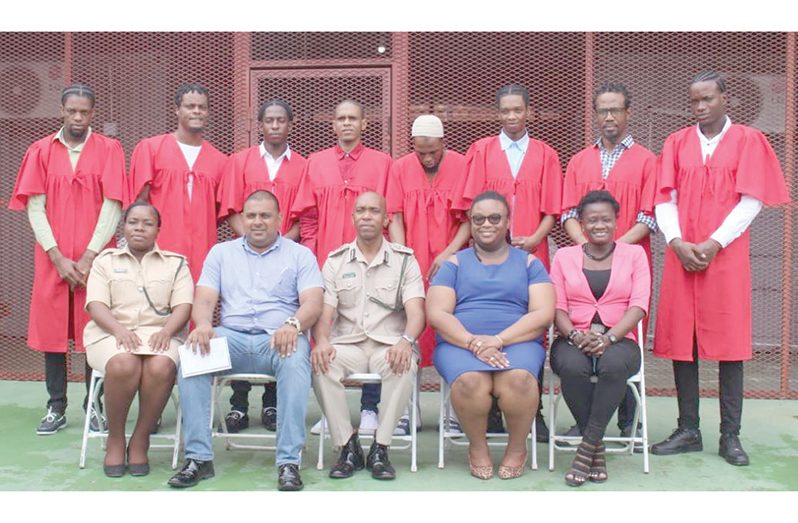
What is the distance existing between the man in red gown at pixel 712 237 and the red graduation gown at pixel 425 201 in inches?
45.3

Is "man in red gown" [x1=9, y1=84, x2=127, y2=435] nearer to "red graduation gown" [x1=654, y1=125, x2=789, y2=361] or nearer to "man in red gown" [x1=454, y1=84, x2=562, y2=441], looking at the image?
"man in red gown" [x1=454, y1=84, x2=562, y2=441]

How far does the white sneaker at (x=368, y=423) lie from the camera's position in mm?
4637

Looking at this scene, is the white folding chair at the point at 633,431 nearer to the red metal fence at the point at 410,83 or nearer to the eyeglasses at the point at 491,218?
the eyeglasses at the point at 491,218

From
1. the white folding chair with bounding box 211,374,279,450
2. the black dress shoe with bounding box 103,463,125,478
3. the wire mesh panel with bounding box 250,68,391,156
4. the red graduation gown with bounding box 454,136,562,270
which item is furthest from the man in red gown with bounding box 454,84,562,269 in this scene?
the black dress shoe with bounding box 103,463,125,478

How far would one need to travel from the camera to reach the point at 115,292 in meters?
4.28

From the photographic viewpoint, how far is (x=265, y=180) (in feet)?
16.2

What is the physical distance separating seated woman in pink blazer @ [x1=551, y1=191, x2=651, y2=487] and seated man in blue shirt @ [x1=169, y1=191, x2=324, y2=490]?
1.28 m

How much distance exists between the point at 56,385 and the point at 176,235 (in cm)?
117

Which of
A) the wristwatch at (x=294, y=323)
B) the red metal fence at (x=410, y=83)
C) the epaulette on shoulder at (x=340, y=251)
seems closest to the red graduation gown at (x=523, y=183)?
the epaulette on shoulder at (x=340, y=251)

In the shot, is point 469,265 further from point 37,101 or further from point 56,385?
point 37,101

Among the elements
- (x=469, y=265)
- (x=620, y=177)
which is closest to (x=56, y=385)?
(x=469, y=265)

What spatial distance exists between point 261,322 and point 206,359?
14.4 inches

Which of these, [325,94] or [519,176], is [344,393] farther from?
[325,94]

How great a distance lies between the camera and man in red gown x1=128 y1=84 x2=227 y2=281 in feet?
16.0
